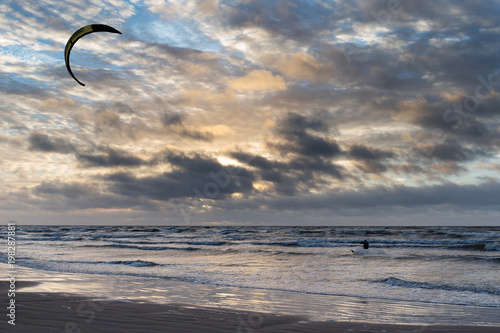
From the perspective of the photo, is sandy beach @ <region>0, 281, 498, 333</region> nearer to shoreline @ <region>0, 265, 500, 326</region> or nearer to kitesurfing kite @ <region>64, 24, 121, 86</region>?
shoreline @ <region>0, 265, 500, 326</region>

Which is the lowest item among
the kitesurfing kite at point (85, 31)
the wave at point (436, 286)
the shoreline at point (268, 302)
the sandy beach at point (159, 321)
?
the wave at point (436, 286)

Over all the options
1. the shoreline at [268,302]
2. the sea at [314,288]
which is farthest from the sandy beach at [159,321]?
the sea at [314,288]

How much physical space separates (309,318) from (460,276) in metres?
12.1

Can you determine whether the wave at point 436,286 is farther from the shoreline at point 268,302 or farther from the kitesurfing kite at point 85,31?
the kitesurfing kite at point 85,31

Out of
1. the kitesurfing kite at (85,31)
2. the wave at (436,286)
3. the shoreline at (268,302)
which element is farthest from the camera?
the wave at (436,286)

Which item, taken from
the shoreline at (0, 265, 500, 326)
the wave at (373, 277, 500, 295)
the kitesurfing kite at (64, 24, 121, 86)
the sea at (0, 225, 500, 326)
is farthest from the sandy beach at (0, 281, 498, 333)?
the wave at (373, 277, 500, 295)

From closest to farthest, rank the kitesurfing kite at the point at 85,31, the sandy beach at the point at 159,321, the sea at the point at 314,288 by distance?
the kitesurfing kite at the point at 85,31 → the sandy beach at the point at 159,321 → the sea at the point at 314,288

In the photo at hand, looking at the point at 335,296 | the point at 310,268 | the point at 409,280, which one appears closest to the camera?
the point at 335,296

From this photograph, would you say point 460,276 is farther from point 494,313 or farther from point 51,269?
point 51,269

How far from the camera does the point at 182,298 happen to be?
11.9m

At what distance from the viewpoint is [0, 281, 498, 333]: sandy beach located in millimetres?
7770

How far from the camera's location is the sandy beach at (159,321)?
25.5 ft

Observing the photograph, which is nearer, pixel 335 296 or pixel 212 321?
pixel 212 321

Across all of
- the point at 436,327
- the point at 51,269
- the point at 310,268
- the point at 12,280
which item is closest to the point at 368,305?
the point at 436,327
